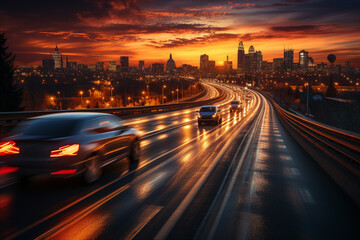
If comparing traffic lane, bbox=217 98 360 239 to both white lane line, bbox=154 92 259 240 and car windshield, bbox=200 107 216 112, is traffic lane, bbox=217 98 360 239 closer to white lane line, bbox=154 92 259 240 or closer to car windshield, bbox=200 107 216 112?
white lane line, bbox=154 92 259 240

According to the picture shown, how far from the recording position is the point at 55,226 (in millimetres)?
5012

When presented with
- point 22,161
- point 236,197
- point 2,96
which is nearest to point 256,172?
point 236,197

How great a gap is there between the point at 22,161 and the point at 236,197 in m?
4.60

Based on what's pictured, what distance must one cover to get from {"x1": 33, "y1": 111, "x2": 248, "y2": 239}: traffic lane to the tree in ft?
148

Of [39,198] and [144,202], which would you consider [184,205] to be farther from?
[39,198]

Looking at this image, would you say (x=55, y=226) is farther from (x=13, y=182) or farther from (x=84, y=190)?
(x=13, y=182)

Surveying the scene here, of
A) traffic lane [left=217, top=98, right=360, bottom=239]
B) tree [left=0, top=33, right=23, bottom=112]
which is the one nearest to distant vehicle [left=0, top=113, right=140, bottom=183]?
traffic lane [left=217, top=98, right=360, bottom=239]

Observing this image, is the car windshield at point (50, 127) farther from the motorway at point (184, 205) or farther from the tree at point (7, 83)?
the tree at point (7, 83)

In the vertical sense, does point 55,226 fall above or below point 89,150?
below

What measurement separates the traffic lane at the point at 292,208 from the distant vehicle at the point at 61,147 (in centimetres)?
353

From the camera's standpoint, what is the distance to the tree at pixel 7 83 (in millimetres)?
48344

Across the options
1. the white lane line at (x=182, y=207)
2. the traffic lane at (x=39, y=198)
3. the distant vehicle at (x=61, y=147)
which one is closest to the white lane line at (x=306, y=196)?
the white lane line at (x=182, y=207)

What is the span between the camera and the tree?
48.3 meters

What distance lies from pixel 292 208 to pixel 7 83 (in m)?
54.9
